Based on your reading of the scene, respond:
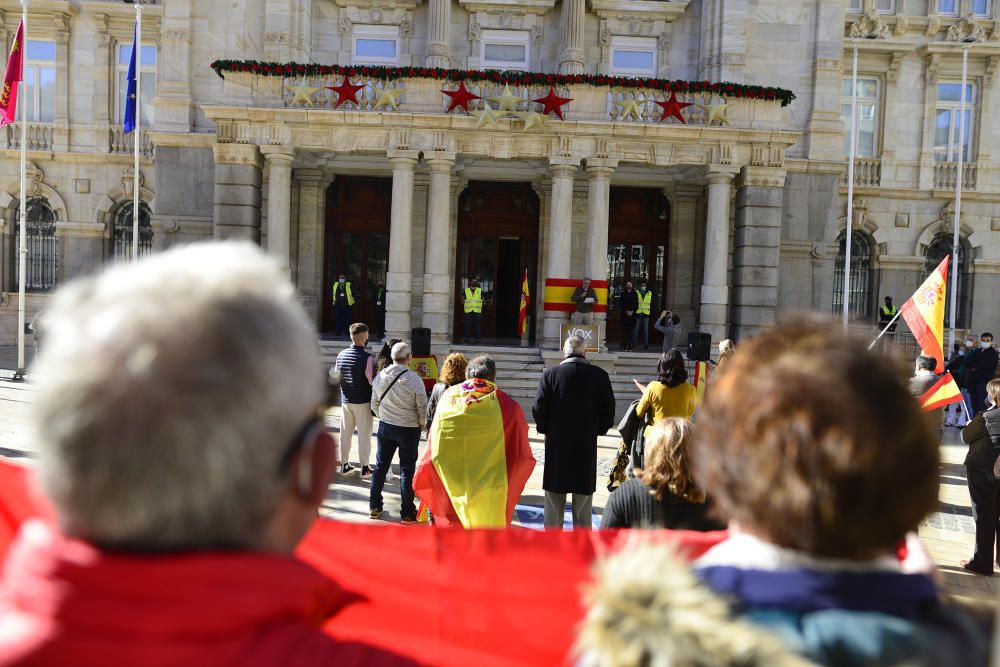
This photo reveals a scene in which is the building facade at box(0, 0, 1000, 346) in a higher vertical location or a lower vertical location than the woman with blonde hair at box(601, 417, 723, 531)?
higher

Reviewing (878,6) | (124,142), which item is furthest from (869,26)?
(124,142)

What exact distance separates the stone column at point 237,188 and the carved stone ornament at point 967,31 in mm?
23731

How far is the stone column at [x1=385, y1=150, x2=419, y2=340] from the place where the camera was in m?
18.9

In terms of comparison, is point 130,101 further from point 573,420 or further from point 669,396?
point 669,396

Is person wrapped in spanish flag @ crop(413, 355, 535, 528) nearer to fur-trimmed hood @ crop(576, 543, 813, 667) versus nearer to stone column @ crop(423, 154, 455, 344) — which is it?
fur-trimmed hood @ crop(576, 543, 813, 667)

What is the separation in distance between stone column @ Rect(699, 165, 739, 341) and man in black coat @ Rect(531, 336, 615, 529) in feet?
44.0

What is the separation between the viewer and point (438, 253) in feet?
62.9

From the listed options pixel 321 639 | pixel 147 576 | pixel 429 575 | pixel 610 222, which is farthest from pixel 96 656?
pixel 610 222

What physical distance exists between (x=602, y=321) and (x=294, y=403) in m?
17.9

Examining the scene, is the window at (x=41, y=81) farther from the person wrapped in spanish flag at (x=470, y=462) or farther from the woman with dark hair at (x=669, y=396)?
the woman with dark hair at (x=669, y=396)

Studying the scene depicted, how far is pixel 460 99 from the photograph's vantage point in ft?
61.6

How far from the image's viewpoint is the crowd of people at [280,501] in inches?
40.2

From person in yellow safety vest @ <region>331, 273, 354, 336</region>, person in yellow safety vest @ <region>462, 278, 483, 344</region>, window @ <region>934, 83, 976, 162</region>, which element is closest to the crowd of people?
person in yellow safety vest @ <region>462, 278, 483, 344</region>

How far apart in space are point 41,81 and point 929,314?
2806 cm
